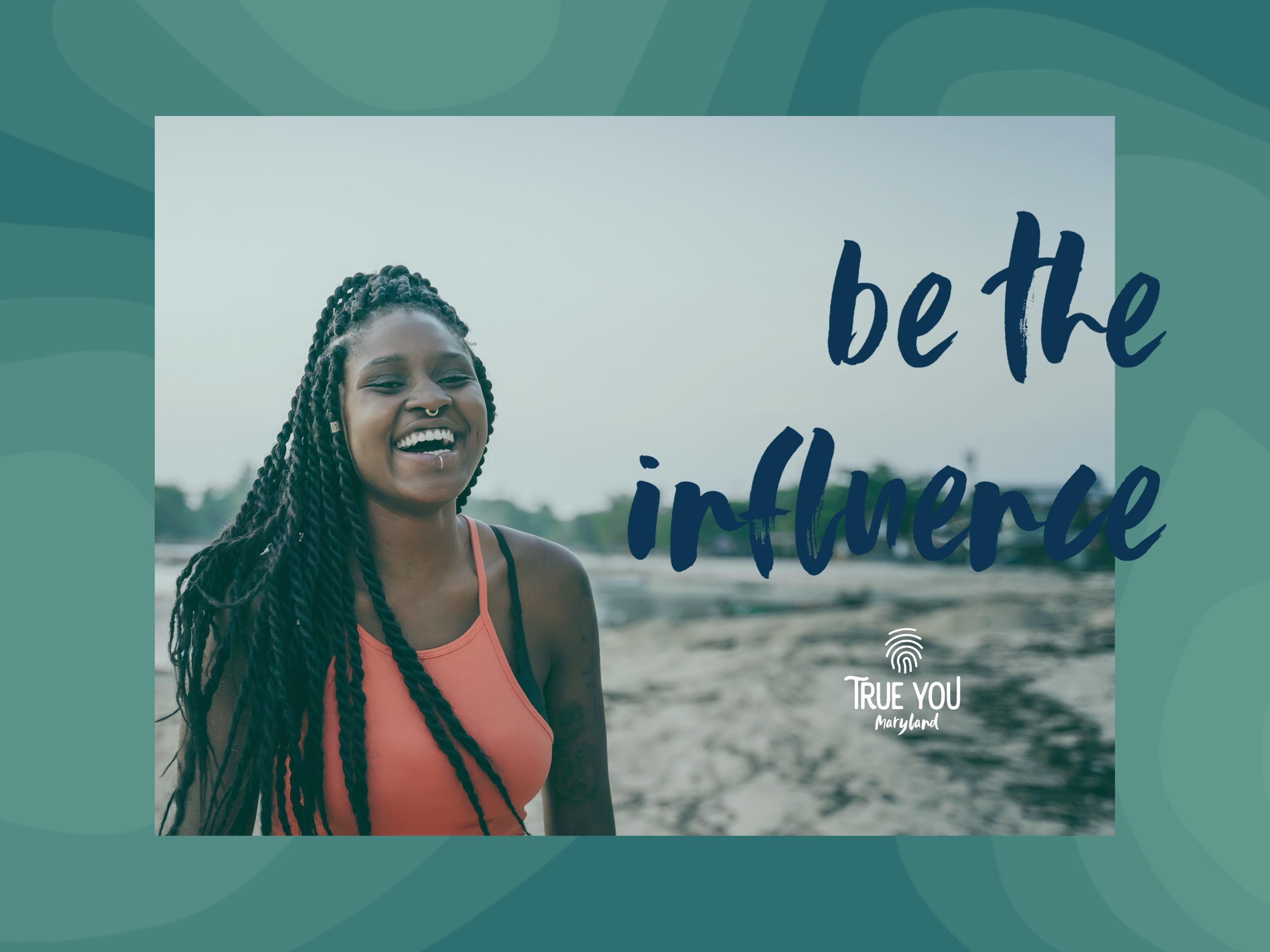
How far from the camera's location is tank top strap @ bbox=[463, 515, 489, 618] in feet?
8.36

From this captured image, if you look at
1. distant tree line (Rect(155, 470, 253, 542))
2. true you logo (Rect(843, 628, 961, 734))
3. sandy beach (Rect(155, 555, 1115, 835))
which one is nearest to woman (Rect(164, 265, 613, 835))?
distant tree line (Rect(155, 470, 253, 542))

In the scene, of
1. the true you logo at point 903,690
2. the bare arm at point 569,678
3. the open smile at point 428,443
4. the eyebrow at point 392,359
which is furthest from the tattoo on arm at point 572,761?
the true you logo at point 903,690

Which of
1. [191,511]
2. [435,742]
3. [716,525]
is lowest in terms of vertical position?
[435,742]

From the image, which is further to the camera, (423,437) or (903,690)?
(903,690)

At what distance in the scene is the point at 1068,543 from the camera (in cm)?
316

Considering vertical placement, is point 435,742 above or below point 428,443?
below

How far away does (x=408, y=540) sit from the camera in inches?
100

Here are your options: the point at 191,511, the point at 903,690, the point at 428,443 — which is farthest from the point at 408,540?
the point at 903,690

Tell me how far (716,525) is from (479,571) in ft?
3.35

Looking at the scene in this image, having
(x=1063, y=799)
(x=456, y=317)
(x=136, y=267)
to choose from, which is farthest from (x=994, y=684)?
(x=136, y=267)

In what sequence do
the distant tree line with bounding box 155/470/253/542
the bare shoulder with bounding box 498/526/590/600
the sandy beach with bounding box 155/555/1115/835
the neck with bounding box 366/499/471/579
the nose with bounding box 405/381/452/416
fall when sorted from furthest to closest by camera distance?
the sandy beach with bounding box 155/555/1115/835 → the distant tree line with bounding box 155/470/253/542 → the bare shoulder with bounding box 498/526/590/600 → the neck with bounding box 366/499/471/579 → the nose with bounding box 405/381/452/416

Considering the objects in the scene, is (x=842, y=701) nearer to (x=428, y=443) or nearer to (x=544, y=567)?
(x=544, y=567)

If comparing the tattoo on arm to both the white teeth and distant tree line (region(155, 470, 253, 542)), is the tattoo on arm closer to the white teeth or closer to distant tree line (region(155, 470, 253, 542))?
the white teeth

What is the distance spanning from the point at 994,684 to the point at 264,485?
460 centimetres
